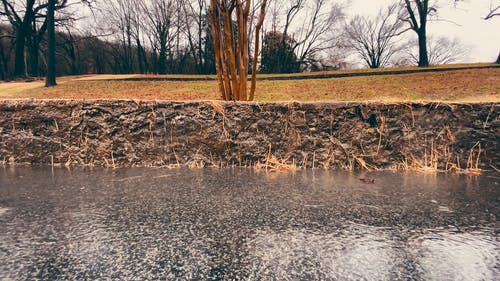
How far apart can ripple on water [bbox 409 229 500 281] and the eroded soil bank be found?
2097 millimetres

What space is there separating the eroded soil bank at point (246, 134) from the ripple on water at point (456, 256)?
2.10 meters

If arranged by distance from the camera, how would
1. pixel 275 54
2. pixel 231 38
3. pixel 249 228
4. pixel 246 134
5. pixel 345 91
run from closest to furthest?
pixel 249 228 < pixel 246 134 < pixel 231 38 < pixel 345 91 < pixel 275 54

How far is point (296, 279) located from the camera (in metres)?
1.49

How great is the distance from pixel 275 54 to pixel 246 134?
29843mm

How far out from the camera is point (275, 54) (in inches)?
1293

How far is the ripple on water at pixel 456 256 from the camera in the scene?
5.09 feet

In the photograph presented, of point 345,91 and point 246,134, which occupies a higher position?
point 345,91

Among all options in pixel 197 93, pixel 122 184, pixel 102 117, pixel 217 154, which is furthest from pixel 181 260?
pixel 197 93

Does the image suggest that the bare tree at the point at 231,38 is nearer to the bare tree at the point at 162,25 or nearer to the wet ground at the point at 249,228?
the wet ground at the point at 249,228

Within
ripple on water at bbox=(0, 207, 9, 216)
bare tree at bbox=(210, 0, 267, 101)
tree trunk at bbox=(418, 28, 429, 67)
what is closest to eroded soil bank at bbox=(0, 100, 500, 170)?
bare tree at bbox=(210, 0, 267, 101)

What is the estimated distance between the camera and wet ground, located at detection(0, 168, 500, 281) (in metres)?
1.59

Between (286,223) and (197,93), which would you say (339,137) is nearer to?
(286,223)

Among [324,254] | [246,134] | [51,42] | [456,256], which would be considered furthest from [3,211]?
[51,42]

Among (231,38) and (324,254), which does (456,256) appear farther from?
(231,38)
